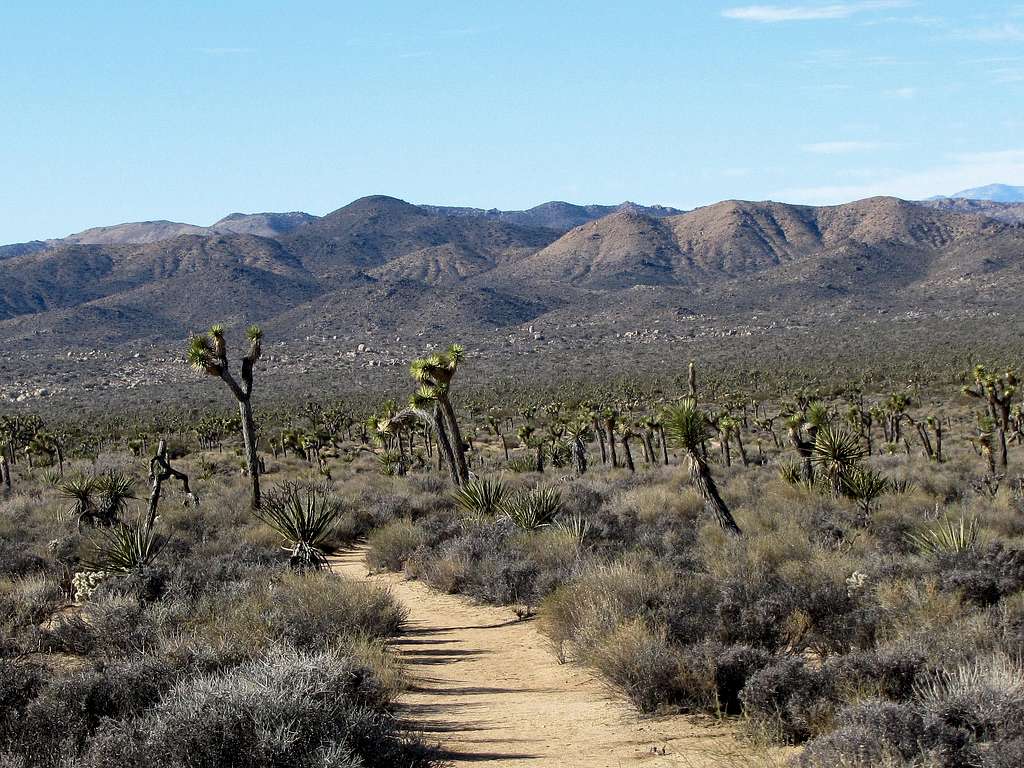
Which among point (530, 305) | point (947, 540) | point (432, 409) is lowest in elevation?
point (947, 540)

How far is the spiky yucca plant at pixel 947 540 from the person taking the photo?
1175 centimetres

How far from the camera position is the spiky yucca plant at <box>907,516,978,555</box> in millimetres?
11750

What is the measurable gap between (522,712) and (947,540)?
690 cm

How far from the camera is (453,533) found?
17.0 m

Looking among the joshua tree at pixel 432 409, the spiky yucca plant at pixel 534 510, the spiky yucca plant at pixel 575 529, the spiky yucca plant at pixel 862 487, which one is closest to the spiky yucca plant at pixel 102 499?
the spiky yucca plant at pixel 534 510

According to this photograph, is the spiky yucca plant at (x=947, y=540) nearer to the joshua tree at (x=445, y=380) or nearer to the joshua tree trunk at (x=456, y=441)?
the joshua tree trunk at (x=456, y=441)

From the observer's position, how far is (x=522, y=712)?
8242 mm

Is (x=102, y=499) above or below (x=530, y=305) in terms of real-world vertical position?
below

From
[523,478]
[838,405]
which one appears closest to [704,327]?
[838,405]

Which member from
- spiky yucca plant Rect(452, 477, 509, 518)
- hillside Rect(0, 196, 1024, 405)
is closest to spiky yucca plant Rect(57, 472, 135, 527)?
spiky yucca plant Rect(452, 477, 509, 518)

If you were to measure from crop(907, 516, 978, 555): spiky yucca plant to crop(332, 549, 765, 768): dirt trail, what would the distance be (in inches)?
208

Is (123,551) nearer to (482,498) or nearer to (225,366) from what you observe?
(482,498)

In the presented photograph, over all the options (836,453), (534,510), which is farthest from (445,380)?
(836,453)

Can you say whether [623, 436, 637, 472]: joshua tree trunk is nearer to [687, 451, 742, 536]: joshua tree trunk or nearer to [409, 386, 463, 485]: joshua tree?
[409, 386, 463, 485]: joshua tree
